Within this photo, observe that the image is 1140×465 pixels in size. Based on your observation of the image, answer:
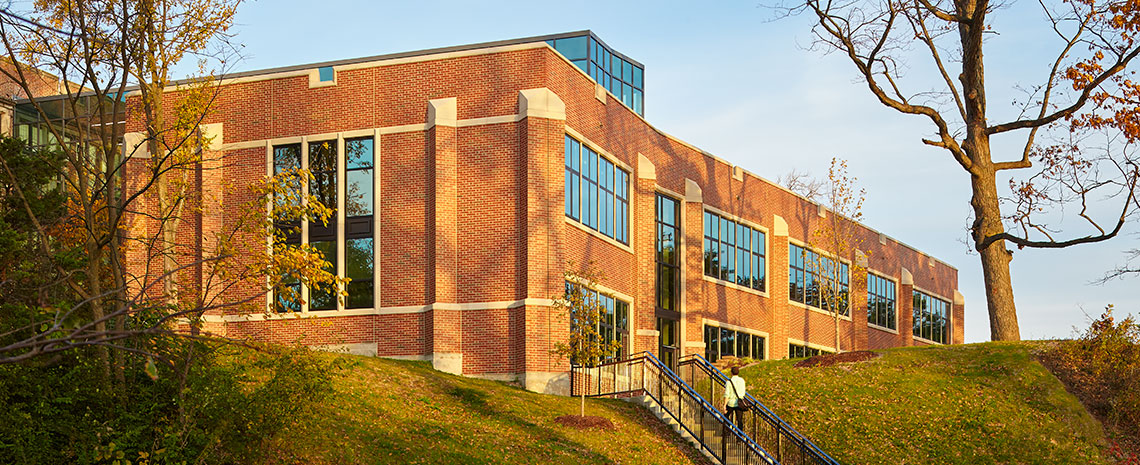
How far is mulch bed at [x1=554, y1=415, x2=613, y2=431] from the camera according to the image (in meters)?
23.8

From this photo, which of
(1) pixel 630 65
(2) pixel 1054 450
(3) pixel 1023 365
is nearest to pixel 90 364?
(2) pixel 1054 450

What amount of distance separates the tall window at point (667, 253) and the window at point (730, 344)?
2575 mm

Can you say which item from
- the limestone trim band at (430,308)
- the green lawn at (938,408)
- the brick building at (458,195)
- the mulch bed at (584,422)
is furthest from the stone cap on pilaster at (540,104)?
the green lawn at (938,408)

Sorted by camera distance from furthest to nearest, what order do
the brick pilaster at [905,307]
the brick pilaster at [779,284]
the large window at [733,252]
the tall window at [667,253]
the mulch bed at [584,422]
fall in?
1. the brick pilaster at [905,307]
2. the brick pilaster at [779,284]
3. the large window at [733,252]
4. the tall window at [667,253]
5. the mulch bed at [584,422]

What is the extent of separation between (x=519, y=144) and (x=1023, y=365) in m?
14.2

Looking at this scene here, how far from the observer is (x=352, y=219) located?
3089 centimetres

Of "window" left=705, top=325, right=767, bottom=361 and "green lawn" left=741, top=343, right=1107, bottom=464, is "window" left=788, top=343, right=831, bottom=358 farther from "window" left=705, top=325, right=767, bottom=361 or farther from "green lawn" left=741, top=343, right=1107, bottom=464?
"green lawn" left=741, top=343, right=1107, bottom=464

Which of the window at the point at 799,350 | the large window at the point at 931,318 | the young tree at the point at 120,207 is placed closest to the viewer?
the young tree at the point at 120,207

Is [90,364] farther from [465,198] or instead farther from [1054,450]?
[1054,450]

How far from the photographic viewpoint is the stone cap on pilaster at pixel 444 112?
29922 mm

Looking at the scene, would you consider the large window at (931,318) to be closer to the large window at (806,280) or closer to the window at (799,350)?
the large window at (806,280)

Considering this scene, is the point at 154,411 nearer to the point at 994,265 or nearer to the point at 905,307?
the point at 994,265

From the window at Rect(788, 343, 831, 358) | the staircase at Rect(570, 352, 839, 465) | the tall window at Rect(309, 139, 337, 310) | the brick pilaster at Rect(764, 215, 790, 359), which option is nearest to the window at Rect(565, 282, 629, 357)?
the staircase at Rect(570, 352, 839, 465)

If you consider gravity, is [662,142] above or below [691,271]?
above
